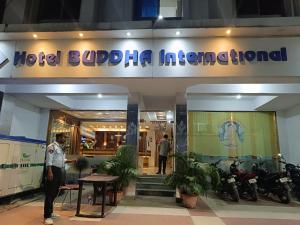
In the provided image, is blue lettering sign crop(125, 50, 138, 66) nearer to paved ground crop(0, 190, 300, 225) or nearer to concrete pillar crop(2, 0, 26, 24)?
paved ground crop(0, 190, 300, 225)

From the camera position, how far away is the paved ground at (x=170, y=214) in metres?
4.45

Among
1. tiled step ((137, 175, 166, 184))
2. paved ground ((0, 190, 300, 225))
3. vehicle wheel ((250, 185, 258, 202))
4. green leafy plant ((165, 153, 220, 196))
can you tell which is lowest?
paved ground ((0, 190, 300, 225))

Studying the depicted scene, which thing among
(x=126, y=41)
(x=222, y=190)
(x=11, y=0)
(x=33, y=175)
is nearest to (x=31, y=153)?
(x=33, y=175)

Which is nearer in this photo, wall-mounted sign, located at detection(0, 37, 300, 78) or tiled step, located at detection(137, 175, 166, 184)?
wall-mounted sign, located at detection(0, 37, 300, 78)

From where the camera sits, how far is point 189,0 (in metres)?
7.04

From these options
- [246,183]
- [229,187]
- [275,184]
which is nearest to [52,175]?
[229,187]

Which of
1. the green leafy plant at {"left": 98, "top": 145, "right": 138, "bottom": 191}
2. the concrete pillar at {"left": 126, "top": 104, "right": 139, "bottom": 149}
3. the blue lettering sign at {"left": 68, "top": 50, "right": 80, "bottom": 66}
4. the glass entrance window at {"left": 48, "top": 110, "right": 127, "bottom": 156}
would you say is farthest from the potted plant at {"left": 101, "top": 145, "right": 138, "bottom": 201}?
the glass entrance window at {"left": 48, "top": 110, "right": 127, "bottom": 156}

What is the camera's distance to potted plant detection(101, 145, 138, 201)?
6.28m

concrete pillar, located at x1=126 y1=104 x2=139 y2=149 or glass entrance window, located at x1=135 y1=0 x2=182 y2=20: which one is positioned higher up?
glass entrance window, located at x1=135 y1=0 x2=182 y2=20

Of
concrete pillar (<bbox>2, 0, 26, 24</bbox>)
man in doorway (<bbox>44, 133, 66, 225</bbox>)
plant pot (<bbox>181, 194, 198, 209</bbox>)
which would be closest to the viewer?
man in doorway (<bbox>44, 133, 66, 225</bbox>)

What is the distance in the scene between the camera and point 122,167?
6.36 metres

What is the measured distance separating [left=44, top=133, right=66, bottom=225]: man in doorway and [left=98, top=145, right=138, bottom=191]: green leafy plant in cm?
184

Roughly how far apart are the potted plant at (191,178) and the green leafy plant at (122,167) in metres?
0.97

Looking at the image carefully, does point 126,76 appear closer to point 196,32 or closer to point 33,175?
point 196,32
